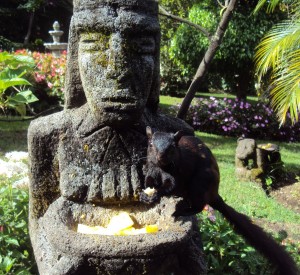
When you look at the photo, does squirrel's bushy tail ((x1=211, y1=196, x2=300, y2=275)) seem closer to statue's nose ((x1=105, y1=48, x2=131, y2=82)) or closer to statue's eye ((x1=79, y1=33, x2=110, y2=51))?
statue's nose ((x1=105, y1=48, x2=131, y2=82))

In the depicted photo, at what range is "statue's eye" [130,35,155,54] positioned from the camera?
2.09m

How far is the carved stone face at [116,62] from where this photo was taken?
6.72 feet

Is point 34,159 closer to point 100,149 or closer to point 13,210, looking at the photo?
point 100,149

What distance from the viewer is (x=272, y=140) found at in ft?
37.4

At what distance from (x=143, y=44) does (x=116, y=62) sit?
17 cm

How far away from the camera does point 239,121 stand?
37.4ft

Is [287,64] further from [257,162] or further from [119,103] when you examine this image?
[119,103]

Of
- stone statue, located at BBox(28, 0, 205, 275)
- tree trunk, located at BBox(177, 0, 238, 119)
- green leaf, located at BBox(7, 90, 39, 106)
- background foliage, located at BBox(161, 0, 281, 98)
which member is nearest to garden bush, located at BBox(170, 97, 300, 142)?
background foliage, located at BBox(161, 0, 281, 98)

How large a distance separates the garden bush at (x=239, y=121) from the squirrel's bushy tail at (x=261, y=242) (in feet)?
28.7

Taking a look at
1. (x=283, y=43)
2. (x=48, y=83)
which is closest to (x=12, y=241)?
(x=283, y=43)

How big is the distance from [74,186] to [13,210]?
1.35 m

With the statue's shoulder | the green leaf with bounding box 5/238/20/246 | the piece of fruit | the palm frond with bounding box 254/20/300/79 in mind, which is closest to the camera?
the piece of fruit

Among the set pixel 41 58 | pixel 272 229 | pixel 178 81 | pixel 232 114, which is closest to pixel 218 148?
pixel 232 114

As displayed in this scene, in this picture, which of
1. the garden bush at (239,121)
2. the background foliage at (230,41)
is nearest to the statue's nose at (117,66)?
the background foliage at (230,41)
